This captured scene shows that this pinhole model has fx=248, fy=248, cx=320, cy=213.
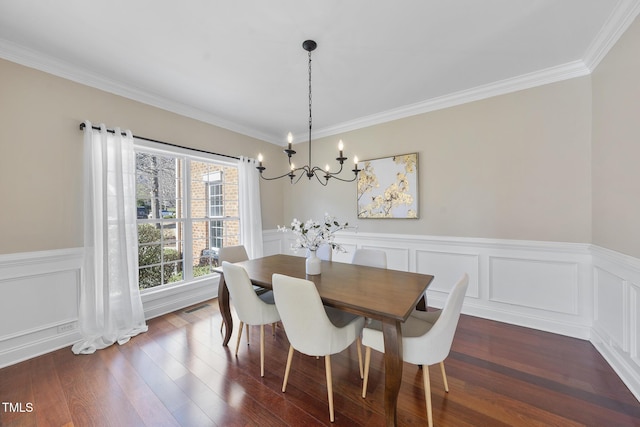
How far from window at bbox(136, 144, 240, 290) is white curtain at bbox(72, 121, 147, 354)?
1.11ft

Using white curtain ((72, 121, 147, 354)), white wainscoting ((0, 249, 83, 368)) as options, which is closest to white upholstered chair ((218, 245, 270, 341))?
white curtain ((72, 121, 147, 354))

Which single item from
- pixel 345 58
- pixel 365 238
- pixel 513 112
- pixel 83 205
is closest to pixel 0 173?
pixel 83 205

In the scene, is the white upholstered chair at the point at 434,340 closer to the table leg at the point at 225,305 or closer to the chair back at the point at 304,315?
the chair back at the point at 304,315

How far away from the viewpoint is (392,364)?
4.75ft

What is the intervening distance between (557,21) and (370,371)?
10.2 ft

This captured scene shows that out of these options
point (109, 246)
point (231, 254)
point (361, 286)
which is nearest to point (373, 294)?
point (361, 286)

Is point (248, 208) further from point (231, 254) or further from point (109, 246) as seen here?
point (109, 246)

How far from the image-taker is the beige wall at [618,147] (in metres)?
1.77

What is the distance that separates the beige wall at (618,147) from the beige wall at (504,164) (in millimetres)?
150

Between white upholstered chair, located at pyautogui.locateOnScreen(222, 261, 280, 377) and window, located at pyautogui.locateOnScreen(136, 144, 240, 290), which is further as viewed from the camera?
window, located at pyautogui.locateOnScreen(136, 144, 240, 290)

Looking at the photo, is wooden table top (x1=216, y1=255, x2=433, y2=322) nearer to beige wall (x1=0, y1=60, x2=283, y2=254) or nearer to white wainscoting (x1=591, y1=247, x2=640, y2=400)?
white wainscoting (x1=591, y1=247, x2=640, y2=400)

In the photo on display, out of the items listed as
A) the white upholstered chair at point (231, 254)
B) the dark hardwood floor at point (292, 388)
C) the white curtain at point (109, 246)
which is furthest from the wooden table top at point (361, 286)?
the white curtain at point (109, 246)

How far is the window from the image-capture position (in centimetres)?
313

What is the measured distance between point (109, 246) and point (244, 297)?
1702 millimetres
